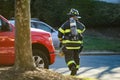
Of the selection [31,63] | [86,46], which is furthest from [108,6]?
[31,63]

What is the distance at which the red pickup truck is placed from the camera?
1245 centimetres

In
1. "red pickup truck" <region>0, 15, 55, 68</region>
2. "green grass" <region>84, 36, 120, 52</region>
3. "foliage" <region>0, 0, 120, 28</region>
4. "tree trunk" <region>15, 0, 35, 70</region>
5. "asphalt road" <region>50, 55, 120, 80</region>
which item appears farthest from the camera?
"foliage" <region>0, 0, 120, 28</region>

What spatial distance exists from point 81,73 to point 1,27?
3423mm

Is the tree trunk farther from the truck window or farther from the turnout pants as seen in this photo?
the truck window

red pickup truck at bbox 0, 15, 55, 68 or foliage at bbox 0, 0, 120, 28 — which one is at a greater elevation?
red pickup truck at bbox 0, 15, 55, 68

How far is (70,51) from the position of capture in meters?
12.1

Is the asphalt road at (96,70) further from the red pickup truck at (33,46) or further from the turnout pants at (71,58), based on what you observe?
the turnout pants at (71,58)

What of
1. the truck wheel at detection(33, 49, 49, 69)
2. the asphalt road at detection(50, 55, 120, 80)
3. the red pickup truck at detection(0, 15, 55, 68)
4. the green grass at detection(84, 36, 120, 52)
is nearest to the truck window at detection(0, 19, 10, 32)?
the red pickup truck at detection(0, 15, 55, 68)

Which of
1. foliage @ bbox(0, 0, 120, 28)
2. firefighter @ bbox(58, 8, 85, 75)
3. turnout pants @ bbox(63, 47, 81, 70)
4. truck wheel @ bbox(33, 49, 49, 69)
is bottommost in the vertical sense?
foliage @ bbox(0, 0, 120, 28)

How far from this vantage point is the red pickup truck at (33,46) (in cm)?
1245

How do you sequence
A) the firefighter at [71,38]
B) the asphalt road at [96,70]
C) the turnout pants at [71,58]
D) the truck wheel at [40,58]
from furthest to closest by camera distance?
the asphalt road at [96,70] → the truck wheel at [40,58] → the firefighter at [71,38] → the turnout pants at [71,58]

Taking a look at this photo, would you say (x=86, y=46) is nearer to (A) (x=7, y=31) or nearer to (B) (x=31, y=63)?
(A) (x=7, y=31)

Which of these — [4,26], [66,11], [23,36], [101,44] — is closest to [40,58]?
[4,26]

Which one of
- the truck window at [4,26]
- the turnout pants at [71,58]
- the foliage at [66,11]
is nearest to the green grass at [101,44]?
the foliage at [66,11]
